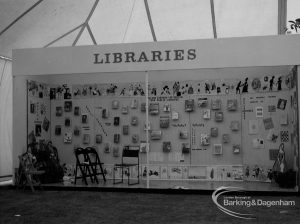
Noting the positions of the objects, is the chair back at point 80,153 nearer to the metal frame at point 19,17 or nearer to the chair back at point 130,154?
the chair back at point 130,154

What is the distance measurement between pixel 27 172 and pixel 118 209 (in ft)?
8.70

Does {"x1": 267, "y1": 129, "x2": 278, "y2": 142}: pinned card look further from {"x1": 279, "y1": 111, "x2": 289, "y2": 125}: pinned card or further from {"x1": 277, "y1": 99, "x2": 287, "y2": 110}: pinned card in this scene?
{"x1": 277, "y1": 99, "x2": 287, "y2": 110}: pinned card

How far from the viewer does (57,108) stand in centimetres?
1084

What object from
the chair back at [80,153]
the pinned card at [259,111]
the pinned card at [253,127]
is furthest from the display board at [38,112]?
the pinned card at [259,111]

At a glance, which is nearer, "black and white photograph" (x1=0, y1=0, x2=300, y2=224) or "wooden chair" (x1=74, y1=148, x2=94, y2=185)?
"black and white photograph" (x1=0, y1=0, x2=300, y2=224)

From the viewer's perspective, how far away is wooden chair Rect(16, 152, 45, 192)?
29.6ft

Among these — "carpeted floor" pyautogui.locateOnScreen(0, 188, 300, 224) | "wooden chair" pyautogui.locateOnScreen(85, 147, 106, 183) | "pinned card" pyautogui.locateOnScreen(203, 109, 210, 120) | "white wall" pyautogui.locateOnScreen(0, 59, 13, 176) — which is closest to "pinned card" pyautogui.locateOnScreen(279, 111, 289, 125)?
"pinned card" pyautogui.locateOnScreen(203, 109, 210, 120)

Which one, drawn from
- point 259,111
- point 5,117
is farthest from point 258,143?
point 5,117

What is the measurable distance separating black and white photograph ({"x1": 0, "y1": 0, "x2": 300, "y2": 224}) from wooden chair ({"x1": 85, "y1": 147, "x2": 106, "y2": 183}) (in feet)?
0.10

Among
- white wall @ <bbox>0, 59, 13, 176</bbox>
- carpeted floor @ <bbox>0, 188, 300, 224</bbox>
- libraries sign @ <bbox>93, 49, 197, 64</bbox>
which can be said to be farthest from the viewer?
white wall @ <bbox>0, 59, 13, 176</bbox>

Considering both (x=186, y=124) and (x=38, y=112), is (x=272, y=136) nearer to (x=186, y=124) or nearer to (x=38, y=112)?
(x=186, y=124)

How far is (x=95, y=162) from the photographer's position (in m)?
9.78

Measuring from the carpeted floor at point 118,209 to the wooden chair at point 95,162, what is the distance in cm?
80

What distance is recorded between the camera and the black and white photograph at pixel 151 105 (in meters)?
8.55
